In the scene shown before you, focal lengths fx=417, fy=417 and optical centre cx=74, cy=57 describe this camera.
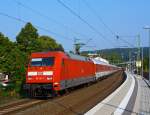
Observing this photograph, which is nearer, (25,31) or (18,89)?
(18,89)

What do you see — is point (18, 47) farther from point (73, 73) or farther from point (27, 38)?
point (73, 73)

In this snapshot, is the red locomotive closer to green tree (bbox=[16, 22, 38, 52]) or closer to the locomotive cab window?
the locomotive cab window

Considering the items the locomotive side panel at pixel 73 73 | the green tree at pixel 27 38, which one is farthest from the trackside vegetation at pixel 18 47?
the locomotive side panel at pixel 73 73

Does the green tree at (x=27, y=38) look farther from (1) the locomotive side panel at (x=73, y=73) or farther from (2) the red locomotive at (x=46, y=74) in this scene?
(2) the red locomotive at (x=46, y=74)

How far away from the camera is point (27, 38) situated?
269 ft

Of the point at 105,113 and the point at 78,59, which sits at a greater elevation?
the point at 78,59

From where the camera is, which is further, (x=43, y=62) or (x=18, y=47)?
(x=18, y=47)

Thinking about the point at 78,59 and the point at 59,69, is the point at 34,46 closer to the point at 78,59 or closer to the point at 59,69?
the point at 78,59

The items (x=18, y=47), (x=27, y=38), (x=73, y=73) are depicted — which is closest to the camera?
(x=73, y=73)

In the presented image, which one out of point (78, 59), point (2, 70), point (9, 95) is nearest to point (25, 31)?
point (2, 70)

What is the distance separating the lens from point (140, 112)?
17266 mm

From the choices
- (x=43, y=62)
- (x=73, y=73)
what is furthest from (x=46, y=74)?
(x=73, y=73)

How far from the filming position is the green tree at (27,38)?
81.0 meters

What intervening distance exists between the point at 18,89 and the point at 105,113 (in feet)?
47.5
